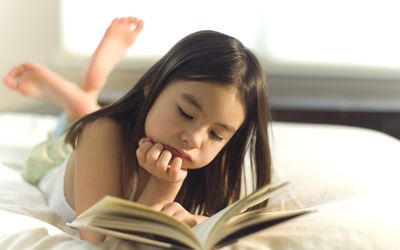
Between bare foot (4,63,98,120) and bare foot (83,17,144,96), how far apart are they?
0.13 feet

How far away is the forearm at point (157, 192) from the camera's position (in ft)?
3.18

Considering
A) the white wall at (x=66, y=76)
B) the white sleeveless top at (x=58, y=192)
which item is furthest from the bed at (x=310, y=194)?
the white wall at (x=66, y=76)

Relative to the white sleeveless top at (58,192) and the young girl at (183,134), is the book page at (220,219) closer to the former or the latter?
the young girl at (183,134)

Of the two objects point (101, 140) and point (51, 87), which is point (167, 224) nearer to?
point (101, 140)

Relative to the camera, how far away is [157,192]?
971 mm

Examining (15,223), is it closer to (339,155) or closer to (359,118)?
(339,155)

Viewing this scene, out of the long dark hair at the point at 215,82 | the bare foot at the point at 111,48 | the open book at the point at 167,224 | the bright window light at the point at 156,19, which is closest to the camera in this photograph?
the open book at the point at 167,224

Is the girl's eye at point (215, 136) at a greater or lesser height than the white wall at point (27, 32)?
greater

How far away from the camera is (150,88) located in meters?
0.98

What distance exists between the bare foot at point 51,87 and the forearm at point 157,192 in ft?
1.82

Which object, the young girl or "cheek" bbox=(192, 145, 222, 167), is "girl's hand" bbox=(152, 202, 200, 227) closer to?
the young girl

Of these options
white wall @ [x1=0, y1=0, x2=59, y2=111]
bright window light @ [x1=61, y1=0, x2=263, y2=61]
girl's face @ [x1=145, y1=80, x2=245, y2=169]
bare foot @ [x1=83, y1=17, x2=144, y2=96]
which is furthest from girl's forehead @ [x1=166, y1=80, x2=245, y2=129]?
white wall @ [x1=0, y1=0, x2=59, y2=111]

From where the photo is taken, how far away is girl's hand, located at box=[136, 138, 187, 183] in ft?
2.86

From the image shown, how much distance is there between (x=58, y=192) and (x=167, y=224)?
548mm
